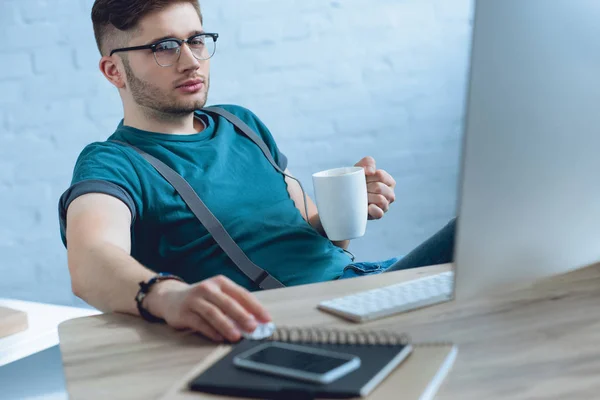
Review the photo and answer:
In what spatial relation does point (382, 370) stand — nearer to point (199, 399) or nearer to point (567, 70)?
point (199, 399)

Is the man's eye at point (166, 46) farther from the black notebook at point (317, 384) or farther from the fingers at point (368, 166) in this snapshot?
the black notebook at point (317, 384)

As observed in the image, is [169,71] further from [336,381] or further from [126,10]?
[336,381]

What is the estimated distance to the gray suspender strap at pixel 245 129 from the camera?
1565 millimetres

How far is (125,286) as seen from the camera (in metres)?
0.88

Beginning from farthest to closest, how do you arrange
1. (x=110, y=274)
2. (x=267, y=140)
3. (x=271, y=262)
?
(x=267, y=140) → (x=271, y=262) → (x=110, y=274)

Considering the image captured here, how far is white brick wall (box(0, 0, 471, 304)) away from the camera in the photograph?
85.4 inches

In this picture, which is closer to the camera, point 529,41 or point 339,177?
point 529,41

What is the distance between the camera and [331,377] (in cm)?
55

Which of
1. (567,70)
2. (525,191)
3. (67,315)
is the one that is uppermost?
(567,70)

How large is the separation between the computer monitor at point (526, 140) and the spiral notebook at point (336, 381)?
0.31ft

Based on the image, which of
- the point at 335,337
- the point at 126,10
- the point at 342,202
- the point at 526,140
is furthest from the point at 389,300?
the point at 126,10

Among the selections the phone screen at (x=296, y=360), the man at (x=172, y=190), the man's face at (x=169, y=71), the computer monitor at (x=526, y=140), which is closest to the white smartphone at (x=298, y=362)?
the phone screen at (x=296, y=360)

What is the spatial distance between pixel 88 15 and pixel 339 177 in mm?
1303

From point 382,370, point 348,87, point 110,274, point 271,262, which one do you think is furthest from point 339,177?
point 348,87
